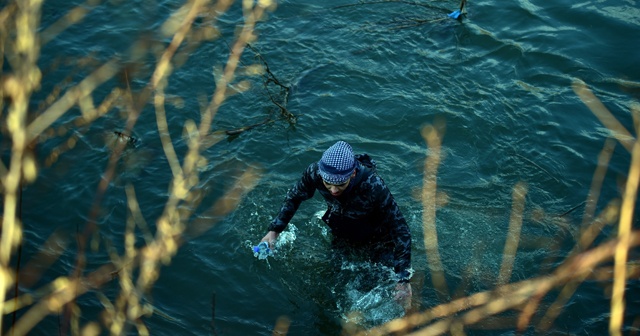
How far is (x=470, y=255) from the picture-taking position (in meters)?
7.41

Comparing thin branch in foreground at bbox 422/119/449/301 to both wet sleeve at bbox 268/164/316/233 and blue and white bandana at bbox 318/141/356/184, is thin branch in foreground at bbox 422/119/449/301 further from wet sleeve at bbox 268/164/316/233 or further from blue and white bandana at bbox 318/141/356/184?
blue and white bandana at bbox 318/141/356/184

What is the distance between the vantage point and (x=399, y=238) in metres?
5.89

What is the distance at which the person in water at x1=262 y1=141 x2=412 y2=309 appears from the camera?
5.43m

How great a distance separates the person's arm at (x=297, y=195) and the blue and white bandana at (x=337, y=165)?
479 millimetres

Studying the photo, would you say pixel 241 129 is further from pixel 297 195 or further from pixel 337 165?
pixel 337 165

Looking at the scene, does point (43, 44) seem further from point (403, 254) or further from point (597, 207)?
point (597, 207)

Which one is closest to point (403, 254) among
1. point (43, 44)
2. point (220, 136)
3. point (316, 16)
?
point (220, 136)

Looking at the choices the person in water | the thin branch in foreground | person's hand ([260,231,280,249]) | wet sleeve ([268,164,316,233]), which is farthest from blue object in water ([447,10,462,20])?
person's hand ([260,231,280,249])

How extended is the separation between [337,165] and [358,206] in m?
0.71

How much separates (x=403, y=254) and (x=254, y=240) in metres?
2.23

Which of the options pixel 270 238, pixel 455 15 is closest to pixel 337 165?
pixel 270 238

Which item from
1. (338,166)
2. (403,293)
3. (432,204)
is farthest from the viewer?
(432,204)

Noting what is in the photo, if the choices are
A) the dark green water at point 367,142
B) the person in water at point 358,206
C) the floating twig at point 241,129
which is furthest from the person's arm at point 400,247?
the floating twig at point 241,129

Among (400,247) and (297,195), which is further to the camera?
(297,195)
